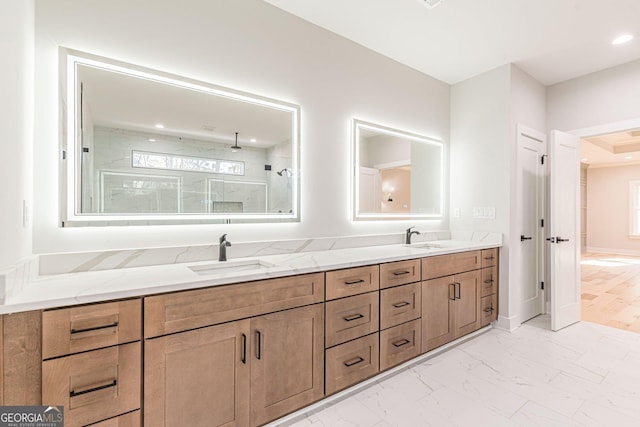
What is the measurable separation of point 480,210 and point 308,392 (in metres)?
2.60

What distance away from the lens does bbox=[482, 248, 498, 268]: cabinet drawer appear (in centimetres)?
299

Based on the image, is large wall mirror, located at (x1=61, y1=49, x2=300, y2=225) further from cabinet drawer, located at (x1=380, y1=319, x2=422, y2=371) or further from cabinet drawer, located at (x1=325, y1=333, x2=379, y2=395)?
cabinet drawer, located at (x1=380, y1=319, x2=422, y2=371)

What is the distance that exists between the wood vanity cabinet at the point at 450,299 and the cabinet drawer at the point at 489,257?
94 millimetres

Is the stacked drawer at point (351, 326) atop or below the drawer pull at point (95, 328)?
below

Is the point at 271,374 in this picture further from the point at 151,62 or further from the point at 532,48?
the point at 532,48

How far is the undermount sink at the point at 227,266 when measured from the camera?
1.82 meters

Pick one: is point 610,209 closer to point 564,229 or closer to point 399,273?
point 564,229

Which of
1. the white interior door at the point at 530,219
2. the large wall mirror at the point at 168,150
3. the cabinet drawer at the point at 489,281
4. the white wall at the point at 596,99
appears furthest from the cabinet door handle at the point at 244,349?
the white wall at the point at 596,99

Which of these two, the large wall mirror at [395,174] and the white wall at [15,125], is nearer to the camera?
the white wall at [15,125]

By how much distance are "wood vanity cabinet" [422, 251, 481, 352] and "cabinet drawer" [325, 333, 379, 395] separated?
1.84 ft

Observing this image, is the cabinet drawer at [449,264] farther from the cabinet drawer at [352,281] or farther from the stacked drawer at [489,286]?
the cabinet drawer at [352,281]

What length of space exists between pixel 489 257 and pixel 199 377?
2.77 m

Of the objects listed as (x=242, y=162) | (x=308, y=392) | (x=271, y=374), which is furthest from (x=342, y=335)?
(x=242, y=162)

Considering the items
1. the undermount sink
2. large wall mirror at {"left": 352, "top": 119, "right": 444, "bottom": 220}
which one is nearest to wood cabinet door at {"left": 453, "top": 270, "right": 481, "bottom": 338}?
large wall mirror at {"left": 352, "top": 119, "right": 444, "bottom": 220}
